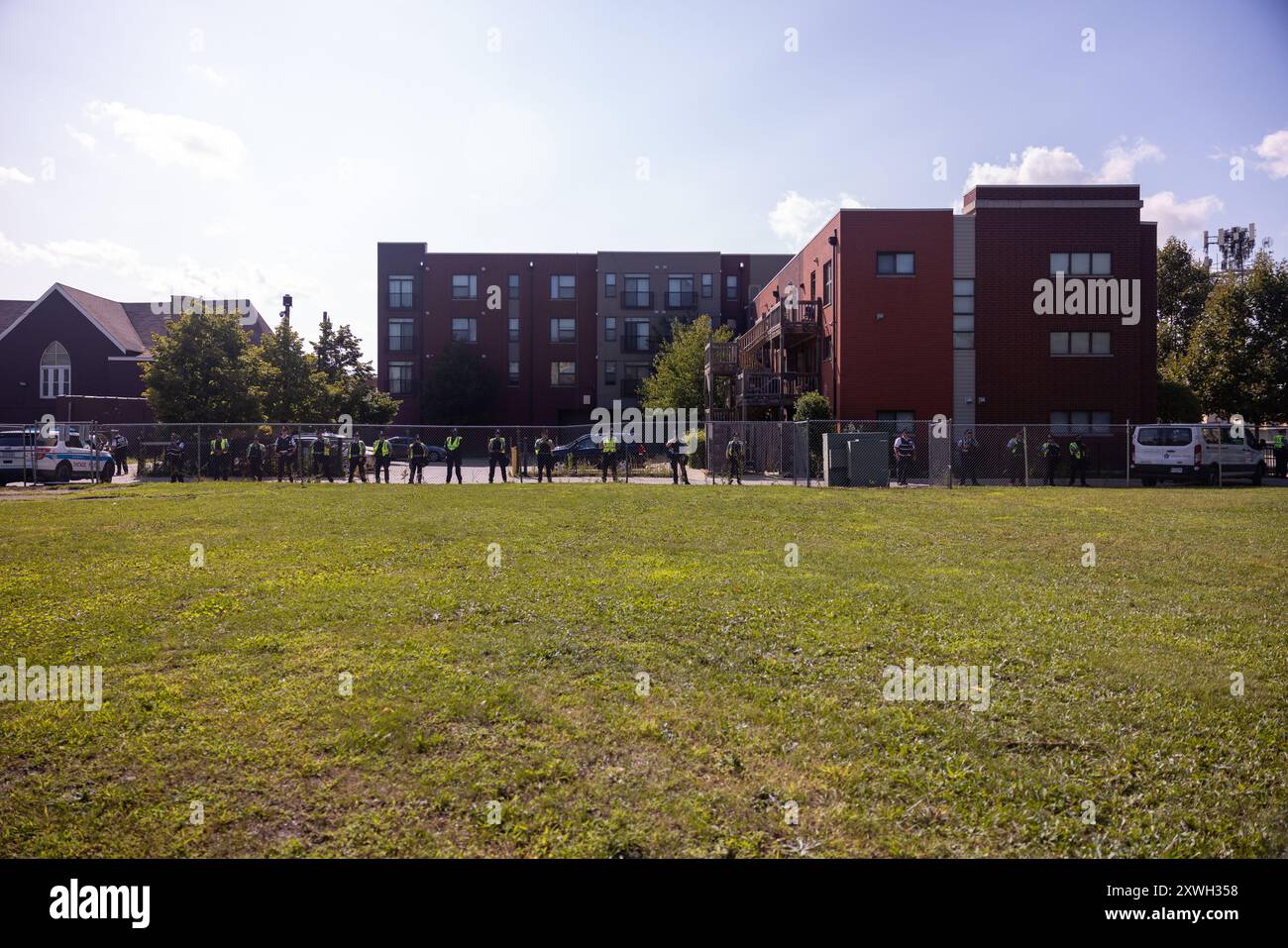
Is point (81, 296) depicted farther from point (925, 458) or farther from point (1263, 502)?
point (1263, 502)

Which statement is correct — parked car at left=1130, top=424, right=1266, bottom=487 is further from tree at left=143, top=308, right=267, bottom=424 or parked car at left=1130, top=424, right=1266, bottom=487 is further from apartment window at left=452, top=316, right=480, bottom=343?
apartment window at left=452, top=316, right=480, bottom=343

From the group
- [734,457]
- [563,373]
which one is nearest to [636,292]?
[563,373]

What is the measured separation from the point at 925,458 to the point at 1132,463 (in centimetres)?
739

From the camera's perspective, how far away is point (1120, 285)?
1414 inches

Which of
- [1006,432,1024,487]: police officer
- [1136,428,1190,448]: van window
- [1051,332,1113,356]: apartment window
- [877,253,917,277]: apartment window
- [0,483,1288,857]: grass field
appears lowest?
[0,483,1288,857]: grass field

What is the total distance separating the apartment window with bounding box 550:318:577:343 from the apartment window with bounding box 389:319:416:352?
383 inches

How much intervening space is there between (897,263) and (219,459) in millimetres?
27268

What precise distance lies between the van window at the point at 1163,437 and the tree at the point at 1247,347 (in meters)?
21.7

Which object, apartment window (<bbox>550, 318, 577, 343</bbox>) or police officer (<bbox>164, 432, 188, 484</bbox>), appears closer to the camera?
police officer (<bbox>164, 432, 188, 484</bbox>)

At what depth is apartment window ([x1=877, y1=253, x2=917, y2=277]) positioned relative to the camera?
35.6 metres

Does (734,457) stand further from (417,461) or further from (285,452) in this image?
(285,452)

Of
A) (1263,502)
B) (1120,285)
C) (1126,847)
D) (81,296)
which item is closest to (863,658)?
(1126,847)

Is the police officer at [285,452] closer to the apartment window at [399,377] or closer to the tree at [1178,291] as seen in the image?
the apartment window at [399,377]

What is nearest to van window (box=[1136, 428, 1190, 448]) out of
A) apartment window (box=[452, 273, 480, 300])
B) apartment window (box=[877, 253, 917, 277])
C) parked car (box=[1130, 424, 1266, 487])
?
parked car (box=[1130, 424, 1266, 487])
